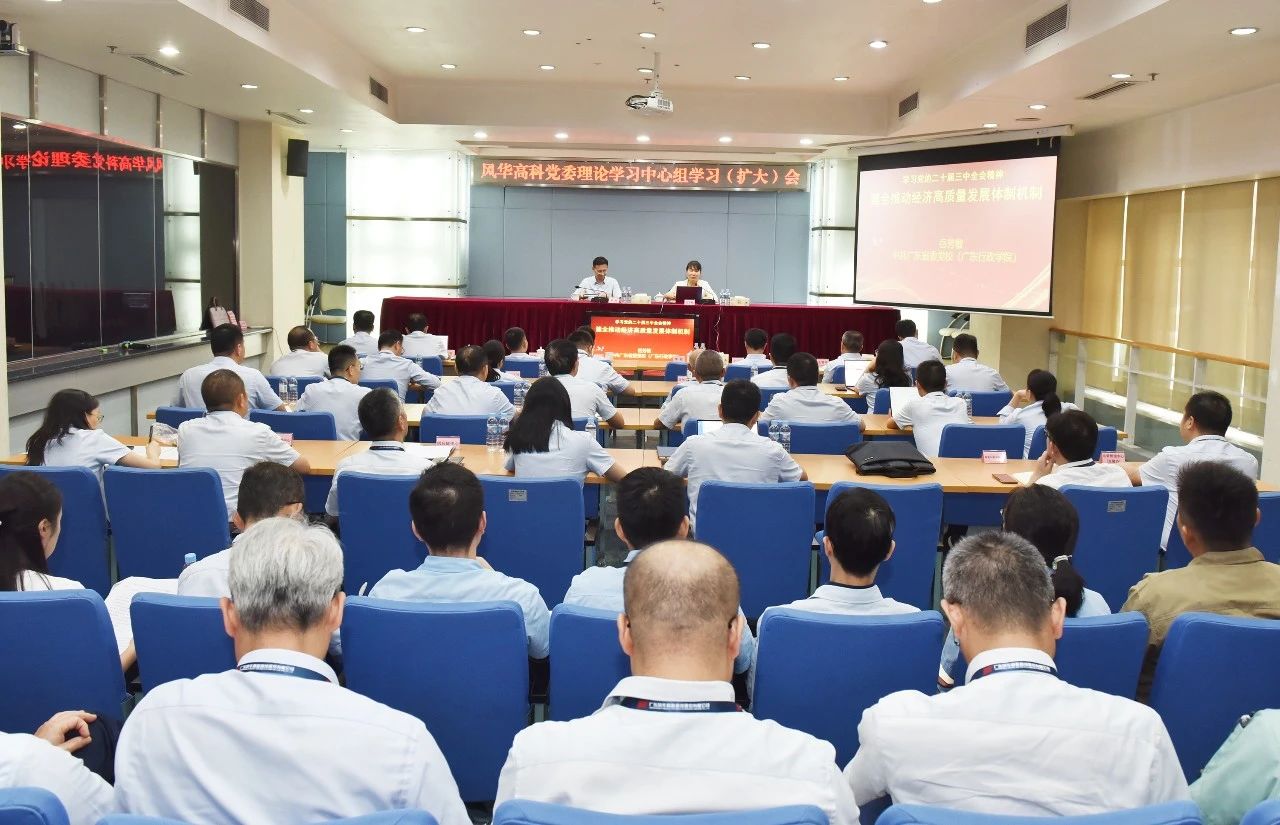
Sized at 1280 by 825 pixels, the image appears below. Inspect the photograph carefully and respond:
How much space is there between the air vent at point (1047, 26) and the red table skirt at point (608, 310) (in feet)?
15.2

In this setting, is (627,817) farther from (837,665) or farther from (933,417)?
(933,417)

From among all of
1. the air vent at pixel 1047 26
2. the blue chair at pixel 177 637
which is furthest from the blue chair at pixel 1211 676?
the air vent at pixel 1047 26

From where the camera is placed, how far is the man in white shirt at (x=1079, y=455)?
4637 mm

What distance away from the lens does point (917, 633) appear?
2.52 metres

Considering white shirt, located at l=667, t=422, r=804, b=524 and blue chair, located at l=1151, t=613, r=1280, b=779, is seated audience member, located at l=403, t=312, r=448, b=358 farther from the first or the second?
blue chair, located at l=1151, t=613, r=1280, b=779

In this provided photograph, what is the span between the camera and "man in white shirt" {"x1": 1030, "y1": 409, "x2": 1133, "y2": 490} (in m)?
4.64

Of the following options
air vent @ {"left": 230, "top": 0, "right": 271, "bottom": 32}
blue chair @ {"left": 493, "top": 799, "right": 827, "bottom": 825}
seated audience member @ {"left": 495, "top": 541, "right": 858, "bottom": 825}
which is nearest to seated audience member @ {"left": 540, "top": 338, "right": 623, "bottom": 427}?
air vent @ {"left": 230, "top": 0, "right": 271, "bottom": 32}

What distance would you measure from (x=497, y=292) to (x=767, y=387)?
891 centimetres

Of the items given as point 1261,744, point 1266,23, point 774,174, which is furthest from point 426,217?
point 1261,744

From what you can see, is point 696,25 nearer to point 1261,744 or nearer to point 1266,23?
point 1266,23

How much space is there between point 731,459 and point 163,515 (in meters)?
2.29

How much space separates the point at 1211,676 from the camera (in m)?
2.62

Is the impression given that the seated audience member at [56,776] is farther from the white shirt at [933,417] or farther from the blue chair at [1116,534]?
the white shirt at [933,417]

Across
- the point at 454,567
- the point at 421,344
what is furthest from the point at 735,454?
the point at 421,344
